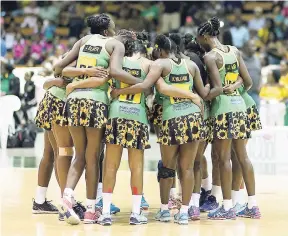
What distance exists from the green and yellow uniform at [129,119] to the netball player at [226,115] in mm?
733

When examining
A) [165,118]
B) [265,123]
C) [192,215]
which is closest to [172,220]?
[192,215]

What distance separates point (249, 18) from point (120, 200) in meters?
13.8

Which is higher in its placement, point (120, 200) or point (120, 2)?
point (120, 2)

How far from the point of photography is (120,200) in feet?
33.4

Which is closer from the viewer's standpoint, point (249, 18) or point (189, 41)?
point (189, 41)

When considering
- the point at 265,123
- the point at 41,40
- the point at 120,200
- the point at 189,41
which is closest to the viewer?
the point at 189,41

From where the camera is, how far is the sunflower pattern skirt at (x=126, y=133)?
8305 millimetres

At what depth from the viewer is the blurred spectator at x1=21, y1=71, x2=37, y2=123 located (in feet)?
54.9

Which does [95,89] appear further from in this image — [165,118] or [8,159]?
[8,159]

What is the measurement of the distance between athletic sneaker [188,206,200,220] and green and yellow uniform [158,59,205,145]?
0.77 meters

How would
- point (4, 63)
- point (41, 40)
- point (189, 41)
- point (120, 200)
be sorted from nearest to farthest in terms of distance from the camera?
point (189, 41), point (120, 200), point (4, 63), point (41, 40)

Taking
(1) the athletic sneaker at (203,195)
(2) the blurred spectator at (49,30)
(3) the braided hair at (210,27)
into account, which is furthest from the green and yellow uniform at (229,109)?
(2) the blurred spectator at (49,30)

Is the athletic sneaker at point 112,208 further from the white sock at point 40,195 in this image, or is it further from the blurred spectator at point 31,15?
the blurred spectator at point 31,15

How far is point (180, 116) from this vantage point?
8.45 metres
